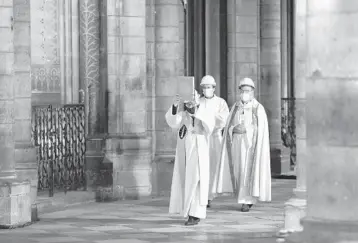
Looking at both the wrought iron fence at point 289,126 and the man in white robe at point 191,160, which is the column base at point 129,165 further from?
the wrought iron fence at point 289,126

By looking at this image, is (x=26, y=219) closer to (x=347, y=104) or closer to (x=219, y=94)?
(x=347, y=104)

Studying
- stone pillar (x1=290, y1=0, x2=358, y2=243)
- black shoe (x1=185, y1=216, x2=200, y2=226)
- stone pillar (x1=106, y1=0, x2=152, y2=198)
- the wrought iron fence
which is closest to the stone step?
stone pillar (x1=106, y1=0, x2=152, y2=198)

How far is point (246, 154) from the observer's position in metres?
17.9

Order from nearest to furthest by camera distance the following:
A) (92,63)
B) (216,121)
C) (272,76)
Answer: (216,121)
(92,63)
(272,76)

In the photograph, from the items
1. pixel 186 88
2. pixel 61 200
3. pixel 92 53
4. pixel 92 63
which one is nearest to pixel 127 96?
pixel 92 63

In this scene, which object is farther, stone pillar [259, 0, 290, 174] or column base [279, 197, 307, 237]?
stone pillar [259, 0, 290, 174]

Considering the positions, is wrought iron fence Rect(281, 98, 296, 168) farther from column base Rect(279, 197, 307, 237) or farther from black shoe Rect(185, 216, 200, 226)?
column base Rect(279, 197, 307, 237)

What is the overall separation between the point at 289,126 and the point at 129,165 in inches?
320

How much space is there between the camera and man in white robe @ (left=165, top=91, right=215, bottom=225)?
15.3 meters

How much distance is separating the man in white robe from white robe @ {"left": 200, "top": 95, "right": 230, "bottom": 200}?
43cm

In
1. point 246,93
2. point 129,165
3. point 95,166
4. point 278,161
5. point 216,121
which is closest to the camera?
point 216,121

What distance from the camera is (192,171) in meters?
15.4

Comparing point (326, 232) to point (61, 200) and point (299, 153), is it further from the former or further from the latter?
point (61, 200)

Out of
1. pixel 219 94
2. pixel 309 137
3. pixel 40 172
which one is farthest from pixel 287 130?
pixel 309 137
